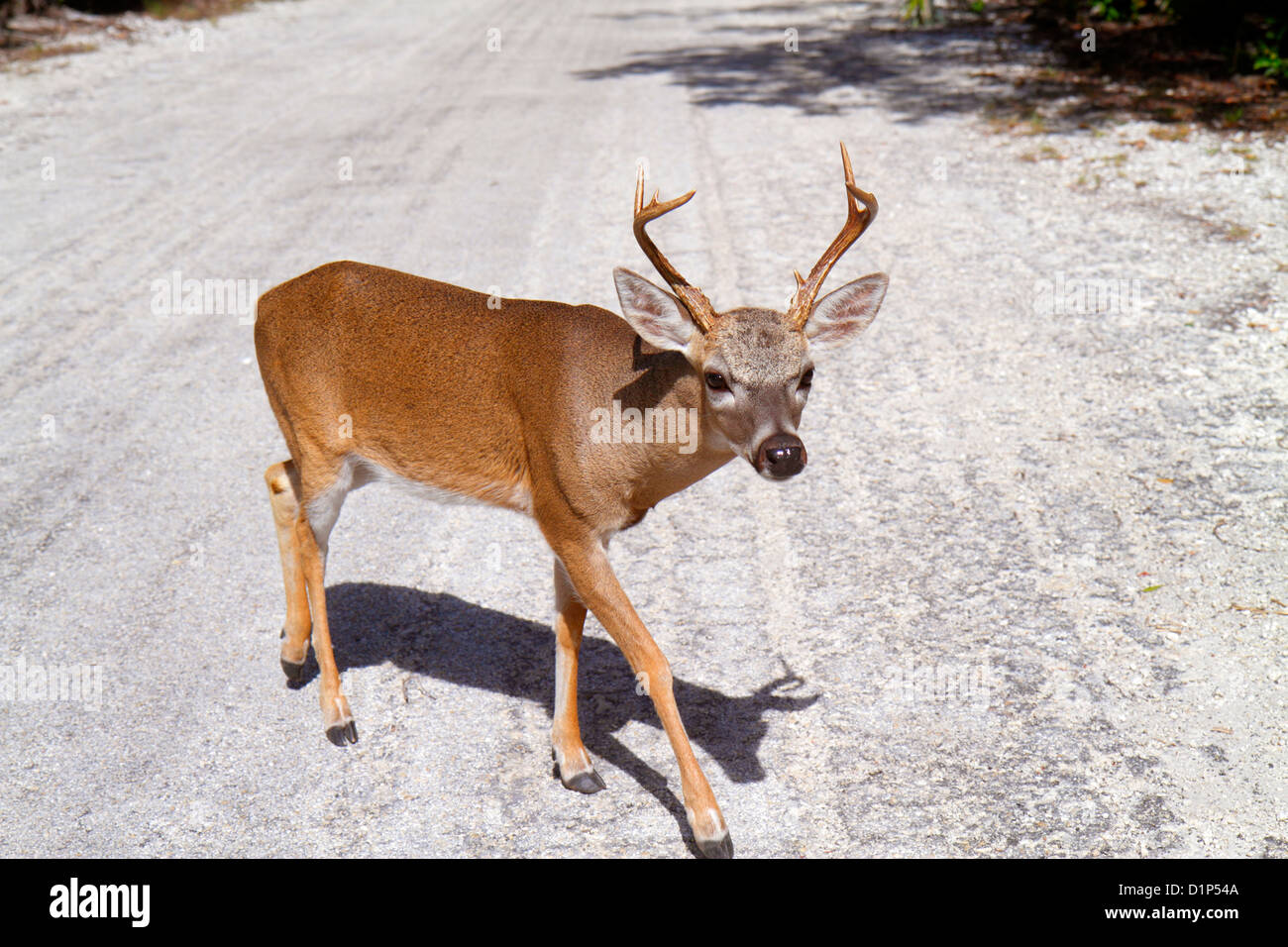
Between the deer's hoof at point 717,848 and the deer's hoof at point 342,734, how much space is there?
1453 mm

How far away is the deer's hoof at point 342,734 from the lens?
461 centimetres

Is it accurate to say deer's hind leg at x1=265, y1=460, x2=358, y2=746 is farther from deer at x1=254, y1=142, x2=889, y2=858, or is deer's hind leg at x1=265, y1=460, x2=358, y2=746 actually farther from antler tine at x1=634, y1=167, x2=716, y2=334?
antler tine at x1=634, y1=167, x2=716, y2=334

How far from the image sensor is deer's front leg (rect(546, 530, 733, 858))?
3957 mm

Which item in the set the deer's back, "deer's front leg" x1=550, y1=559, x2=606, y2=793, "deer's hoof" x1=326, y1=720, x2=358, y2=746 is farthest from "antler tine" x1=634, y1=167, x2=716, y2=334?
"deer's hoof" x1=326, y1=720, x2=358, y2=746

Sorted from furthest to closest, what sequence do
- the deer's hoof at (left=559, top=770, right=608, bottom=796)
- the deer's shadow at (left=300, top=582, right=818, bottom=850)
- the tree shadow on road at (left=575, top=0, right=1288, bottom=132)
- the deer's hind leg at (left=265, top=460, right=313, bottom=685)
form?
the tree shadow on road at (left=575, top=0, right=1288, bottom=132) < the deer's hind leg at (left=265, top=460, right=313, bottom=685) < the deer's shadow at (left=300, top=582, right=818, bottom=850) < the deer's hoof at (left=559, top=770, right=608, bottom=796)

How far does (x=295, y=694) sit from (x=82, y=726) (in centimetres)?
78

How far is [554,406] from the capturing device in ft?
14.3

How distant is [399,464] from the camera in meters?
4.64

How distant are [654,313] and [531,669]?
1716mm

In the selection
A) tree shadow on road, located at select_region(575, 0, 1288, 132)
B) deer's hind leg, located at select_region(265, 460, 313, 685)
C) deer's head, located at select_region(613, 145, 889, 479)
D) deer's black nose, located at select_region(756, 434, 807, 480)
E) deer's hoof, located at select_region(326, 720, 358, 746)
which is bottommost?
deer's hoof, located at select_region(326, 720, 358, 746)

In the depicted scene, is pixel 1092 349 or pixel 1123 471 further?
pixel 1092 349
